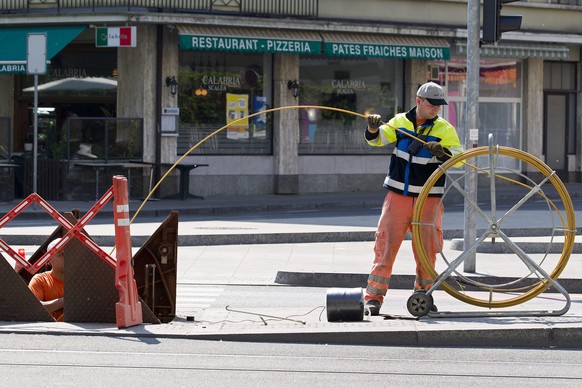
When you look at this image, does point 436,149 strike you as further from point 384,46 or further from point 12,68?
point 384,46

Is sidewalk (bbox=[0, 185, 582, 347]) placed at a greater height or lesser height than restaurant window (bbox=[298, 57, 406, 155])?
lesser

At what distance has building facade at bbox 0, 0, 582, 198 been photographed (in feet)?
86.7

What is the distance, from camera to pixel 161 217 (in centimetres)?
2289

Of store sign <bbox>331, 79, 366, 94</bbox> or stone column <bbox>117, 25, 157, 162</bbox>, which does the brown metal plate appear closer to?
stone column <bbox>117, 25, 157, 162</bbox>

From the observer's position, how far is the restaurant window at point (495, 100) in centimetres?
3130

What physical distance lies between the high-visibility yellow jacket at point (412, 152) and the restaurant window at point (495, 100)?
2067 centimetres

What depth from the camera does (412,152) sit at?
1054cm

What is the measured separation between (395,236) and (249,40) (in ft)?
55.8

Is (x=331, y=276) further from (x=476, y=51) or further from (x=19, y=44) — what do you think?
(x=19, y=44)

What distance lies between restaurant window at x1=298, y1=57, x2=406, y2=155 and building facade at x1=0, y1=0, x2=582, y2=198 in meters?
0.03

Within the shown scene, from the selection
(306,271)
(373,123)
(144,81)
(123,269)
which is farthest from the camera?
(144,81)

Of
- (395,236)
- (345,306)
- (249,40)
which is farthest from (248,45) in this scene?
(345,306)

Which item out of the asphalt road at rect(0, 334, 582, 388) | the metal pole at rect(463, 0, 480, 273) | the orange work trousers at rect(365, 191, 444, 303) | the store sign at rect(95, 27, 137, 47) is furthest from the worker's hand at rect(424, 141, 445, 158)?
the store sign at rect(95, 27, 137, 47)

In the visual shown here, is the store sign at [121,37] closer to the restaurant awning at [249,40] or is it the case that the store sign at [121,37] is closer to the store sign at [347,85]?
the restaurant awning at [249,40]
